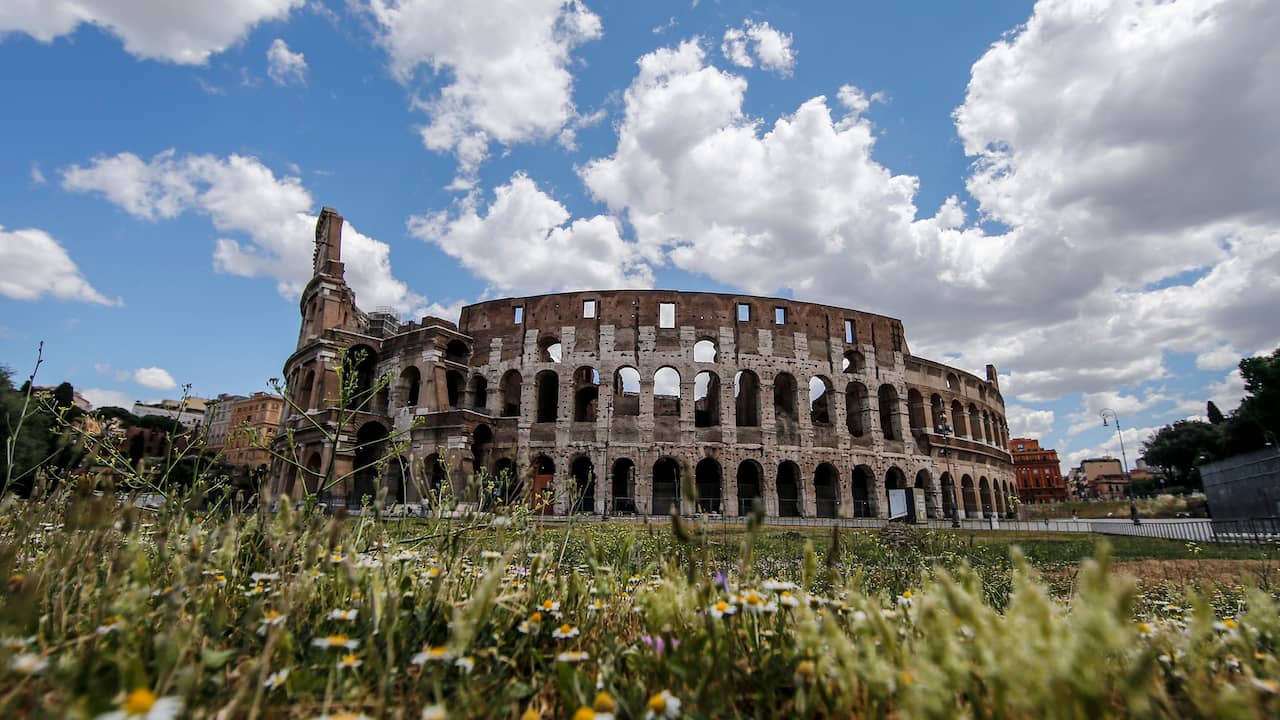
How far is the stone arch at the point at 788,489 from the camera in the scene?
27266 millimetres

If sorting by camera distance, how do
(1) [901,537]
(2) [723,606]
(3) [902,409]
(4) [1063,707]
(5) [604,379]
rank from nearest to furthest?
(4) [1063,707] < (2) [723,606] < (1) [901,537] < (5) [604,379] < (3) [902,409]

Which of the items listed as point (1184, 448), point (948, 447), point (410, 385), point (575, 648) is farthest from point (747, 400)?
point (1184, 448)

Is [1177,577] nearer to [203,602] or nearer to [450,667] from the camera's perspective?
[450,667]

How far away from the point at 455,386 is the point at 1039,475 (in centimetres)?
8238

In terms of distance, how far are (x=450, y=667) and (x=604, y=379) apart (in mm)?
25726

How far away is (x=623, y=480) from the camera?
1152 inches

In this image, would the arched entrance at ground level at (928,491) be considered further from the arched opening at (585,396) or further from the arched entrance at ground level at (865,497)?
the arched opening at (585,396)

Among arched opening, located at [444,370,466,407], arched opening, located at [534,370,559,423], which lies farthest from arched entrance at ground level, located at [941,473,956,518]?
arched opening, located at [444,370,466,407]

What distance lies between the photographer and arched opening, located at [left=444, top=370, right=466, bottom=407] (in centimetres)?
2977

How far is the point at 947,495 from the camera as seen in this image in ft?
99.8

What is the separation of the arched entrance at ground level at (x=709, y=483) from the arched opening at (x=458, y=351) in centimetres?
1255

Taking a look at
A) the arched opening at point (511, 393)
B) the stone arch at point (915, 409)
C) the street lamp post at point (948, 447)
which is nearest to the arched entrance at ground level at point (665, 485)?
the arched opening at point (511, 393)

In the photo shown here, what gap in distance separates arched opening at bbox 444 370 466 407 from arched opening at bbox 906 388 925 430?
22681mm

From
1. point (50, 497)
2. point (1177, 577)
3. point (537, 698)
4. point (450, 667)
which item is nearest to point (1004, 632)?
point (537, 698)
